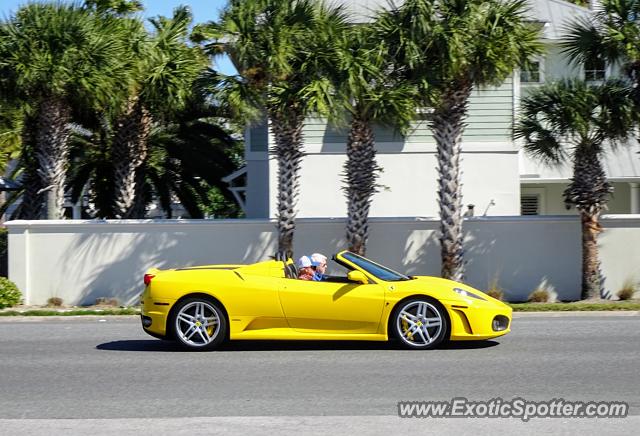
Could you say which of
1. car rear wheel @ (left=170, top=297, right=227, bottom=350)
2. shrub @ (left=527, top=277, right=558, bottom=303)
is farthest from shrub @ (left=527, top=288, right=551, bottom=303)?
car rear wheel @ (left=170, top=297, right=227, bottom=350)

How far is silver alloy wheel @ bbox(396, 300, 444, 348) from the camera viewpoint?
10.9 metres

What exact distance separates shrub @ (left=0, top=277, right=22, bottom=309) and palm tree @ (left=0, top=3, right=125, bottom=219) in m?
3.98

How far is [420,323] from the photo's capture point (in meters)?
11.0

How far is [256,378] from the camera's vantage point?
372 inches

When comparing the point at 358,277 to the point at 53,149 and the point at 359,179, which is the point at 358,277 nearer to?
the point at 359,179

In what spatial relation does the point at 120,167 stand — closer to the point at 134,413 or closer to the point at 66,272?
the point at 66,272

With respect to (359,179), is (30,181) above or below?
above

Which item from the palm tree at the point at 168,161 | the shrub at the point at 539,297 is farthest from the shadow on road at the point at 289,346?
the palm tree at the point at 168,161

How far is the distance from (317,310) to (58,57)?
11417 mm

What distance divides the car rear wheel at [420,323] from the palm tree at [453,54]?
859cm

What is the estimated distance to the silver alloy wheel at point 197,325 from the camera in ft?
36.6

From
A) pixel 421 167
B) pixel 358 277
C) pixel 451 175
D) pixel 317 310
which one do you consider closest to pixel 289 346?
pixel 317 310

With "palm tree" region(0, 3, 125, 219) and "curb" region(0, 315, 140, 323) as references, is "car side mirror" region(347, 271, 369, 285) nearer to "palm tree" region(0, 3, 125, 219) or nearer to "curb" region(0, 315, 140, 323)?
"curb" region(0, 315, 140, 323)

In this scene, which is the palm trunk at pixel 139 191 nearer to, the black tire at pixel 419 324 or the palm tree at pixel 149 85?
the palm tree at pixel 149 85
